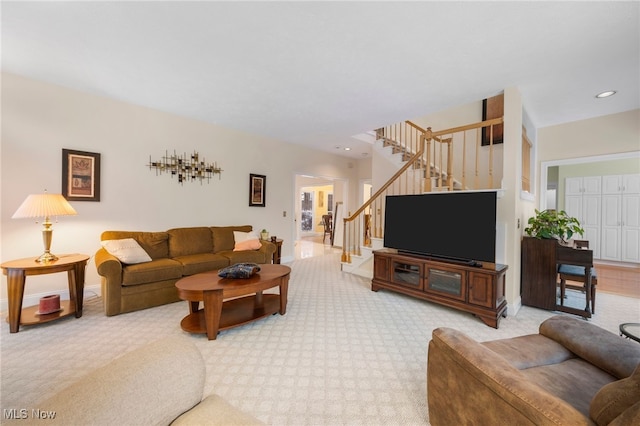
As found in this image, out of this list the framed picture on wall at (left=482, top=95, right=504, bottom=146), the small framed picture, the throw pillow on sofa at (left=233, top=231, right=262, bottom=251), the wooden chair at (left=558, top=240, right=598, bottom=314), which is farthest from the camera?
the small framed picture

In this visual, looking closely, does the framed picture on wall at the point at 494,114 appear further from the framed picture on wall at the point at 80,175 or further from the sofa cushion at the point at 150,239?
the framed picture on wall at the point at 80,175

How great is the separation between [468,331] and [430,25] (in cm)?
276

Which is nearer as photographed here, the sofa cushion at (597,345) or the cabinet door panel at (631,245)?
the sofa cushion at (597,345)

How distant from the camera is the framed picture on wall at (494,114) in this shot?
4.43 metres

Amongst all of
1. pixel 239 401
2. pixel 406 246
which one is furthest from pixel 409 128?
pixel 239 401

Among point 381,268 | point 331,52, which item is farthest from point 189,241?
point 331,52

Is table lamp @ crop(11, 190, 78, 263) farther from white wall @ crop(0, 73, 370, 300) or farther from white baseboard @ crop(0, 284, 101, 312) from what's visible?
white baseboard @ crop(0, 284, 101, 312)

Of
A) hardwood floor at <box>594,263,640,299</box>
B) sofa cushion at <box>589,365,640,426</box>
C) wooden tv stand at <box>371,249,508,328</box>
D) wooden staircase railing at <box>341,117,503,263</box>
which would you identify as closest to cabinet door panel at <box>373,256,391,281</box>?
wooden tv stand at <box>371,249,508,328</box>

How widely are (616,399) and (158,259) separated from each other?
13.3 feet

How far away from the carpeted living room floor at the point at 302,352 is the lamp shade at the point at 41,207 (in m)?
1.10

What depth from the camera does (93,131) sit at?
3275 millimetres

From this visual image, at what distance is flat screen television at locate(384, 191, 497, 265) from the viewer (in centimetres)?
274

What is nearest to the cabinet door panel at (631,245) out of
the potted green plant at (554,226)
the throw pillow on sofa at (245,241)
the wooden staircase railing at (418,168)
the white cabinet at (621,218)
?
the white cabinet at (621,218)

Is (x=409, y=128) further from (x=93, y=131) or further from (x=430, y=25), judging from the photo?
(x=93, y=131)
